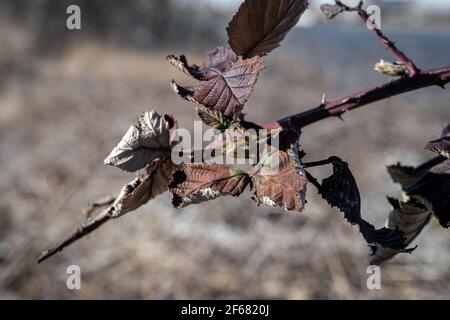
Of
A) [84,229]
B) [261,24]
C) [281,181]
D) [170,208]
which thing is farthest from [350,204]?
[170,208]

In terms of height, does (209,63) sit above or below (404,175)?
above

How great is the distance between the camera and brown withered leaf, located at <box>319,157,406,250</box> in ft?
1.99

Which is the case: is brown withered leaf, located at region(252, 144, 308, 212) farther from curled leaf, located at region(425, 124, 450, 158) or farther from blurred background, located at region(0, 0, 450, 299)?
blurred background, located at region(0, 0, 450, 299)

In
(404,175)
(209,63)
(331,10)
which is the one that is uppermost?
(331,10)

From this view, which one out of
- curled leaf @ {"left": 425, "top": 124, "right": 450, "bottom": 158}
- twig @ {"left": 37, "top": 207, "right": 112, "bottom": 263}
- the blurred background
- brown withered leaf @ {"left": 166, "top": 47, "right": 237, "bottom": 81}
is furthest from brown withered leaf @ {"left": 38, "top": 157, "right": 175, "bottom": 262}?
the blurred background

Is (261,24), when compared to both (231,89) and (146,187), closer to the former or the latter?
(231,89)

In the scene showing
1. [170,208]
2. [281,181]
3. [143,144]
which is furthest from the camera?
[170,208]

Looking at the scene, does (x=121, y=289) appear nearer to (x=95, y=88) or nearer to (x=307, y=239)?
(x=307, y=239)

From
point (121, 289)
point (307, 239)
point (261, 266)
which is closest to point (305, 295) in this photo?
point (261, 266)

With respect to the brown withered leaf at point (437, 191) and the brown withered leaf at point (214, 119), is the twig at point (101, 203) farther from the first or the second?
the brown withered leaf at point (437, 191)

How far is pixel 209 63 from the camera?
0.74 meters

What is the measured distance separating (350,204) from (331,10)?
0.41 m

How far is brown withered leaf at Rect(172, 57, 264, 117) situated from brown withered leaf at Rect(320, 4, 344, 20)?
34cm

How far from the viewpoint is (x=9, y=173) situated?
507cm
